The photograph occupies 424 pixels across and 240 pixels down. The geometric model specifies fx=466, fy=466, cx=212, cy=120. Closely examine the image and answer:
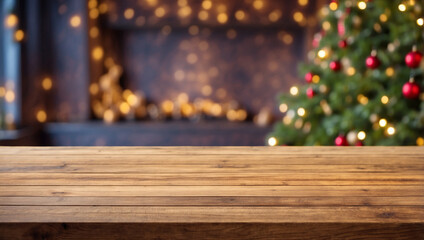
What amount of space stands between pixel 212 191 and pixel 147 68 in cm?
347

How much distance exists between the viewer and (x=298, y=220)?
100cm

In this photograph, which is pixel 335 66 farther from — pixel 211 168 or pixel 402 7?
pixel 211 168

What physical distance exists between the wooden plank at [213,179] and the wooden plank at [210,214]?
0.19 metres

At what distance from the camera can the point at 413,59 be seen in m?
2.61

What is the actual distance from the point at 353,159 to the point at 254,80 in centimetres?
302

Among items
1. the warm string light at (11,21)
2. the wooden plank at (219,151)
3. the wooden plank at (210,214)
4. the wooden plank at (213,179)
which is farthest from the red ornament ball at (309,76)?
the warm string light at (11,21)

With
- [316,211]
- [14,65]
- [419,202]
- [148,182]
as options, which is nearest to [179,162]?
[148,182]

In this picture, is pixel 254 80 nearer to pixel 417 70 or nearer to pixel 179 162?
pixel 417 70

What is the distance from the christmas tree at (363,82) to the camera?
2.71 meters

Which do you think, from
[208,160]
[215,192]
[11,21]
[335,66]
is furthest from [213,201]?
[11,21]

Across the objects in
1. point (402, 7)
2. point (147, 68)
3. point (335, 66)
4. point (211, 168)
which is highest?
point (402, 7)

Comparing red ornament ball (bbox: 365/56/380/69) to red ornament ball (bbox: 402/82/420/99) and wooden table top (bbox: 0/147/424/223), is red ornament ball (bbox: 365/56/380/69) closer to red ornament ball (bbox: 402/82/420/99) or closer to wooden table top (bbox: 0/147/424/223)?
red ornament ball (bbox: 402/82/420/99)

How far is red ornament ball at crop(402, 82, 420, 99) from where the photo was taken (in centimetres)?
262

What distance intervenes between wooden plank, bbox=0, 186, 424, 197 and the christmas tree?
61.7 inches
